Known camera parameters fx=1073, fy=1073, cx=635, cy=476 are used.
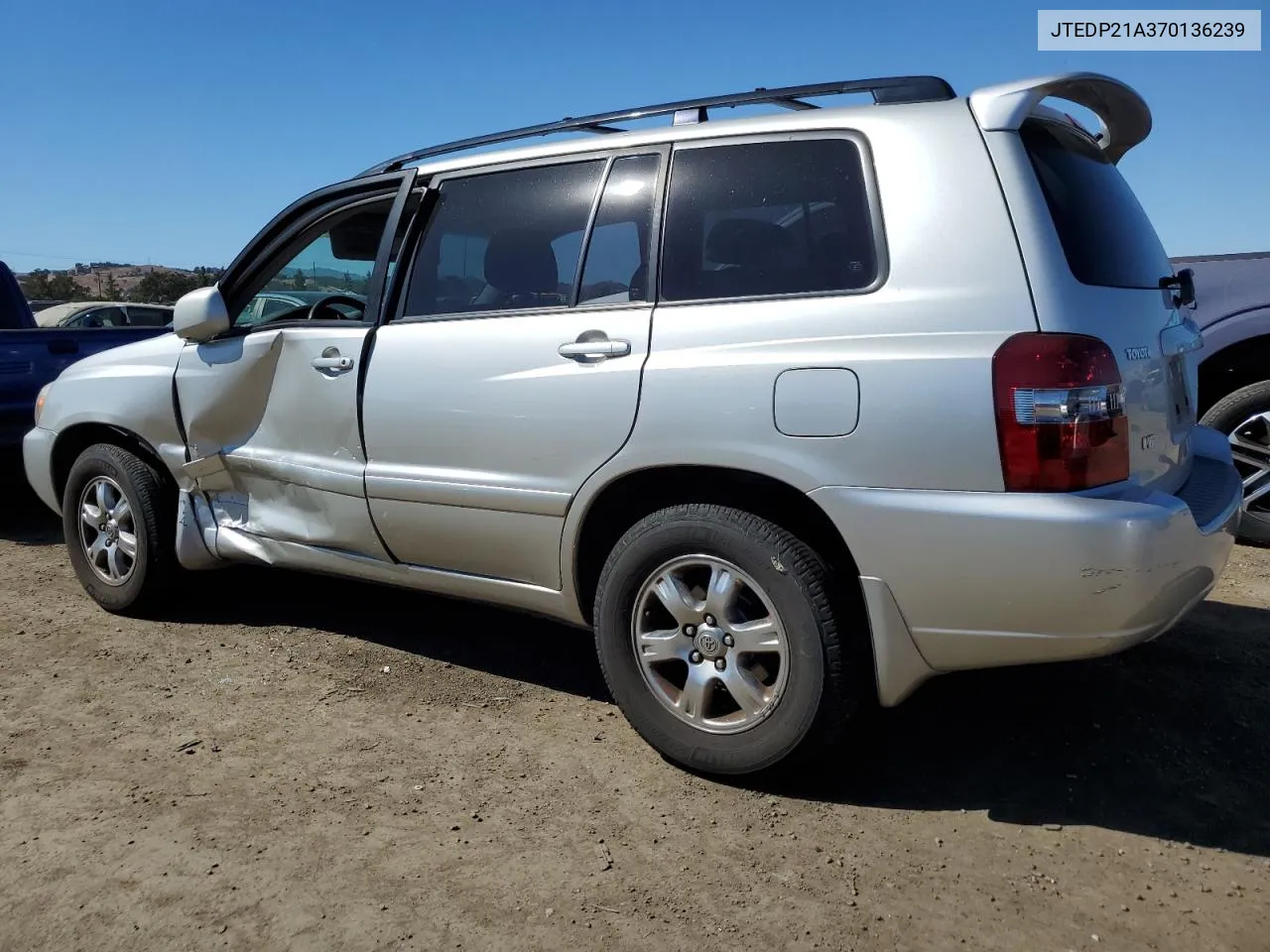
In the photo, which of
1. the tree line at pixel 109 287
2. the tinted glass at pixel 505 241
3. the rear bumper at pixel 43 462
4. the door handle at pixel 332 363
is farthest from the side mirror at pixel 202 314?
the tree line at pixel 109 287

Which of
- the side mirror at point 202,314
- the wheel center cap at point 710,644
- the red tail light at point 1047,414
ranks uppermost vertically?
the side mirror at point 202,314

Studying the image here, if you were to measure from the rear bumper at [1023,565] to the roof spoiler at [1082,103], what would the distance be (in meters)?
1.01

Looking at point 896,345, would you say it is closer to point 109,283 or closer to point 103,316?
point 103,316

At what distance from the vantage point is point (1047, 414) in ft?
8.38

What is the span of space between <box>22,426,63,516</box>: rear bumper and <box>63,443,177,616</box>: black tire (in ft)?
0.81

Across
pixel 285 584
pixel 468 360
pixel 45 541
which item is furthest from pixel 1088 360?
pixel 45 541

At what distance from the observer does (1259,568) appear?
5285 mm

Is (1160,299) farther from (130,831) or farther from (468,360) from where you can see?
(130,831)

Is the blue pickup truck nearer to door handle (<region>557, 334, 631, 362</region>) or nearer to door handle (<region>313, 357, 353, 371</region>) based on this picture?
door handle (<region>313, 357, 353, 371</region>)

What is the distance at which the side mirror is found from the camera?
14.0ft

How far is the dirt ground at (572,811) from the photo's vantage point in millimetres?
2479

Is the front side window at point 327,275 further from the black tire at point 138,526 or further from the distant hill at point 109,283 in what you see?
the distant hill at point 109,283

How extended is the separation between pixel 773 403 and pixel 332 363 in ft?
5.89

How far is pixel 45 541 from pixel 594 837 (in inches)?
197
